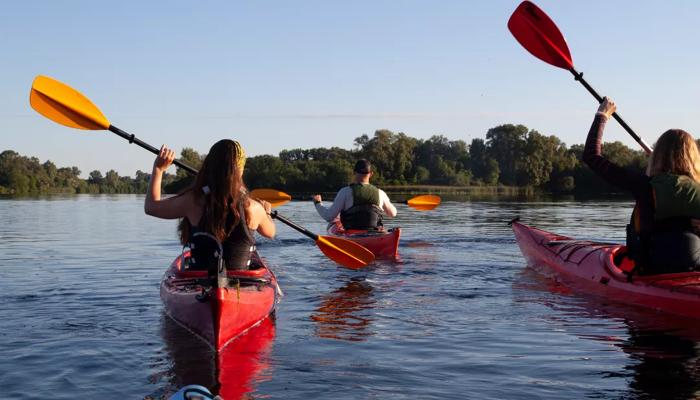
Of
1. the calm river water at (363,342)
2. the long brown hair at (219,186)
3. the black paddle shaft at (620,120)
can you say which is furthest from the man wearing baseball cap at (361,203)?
the long brown hair at (219,186)

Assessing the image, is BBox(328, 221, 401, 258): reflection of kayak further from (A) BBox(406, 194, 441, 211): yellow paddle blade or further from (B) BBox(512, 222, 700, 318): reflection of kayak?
(A) BBox(406, 194, 441, 211): yellow paddle blade

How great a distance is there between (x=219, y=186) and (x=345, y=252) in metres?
2.72

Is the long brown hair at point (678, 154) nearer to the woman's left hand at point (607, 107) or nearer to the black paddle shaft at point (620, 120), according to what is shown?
the woman's left hand at point (607, 107)

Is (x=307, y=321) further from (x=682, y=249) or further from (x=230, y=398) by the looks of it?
(x=682, y=249)

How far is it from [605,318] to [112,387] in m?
4.17

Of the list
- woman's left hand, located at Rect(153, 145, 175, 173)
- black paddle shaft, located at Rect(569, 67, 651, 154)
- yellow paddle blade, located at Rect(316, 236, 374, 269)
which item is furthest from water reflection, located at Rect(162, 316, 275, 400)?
black paddle shaft, located at Rect(569, 67, 651, 154)

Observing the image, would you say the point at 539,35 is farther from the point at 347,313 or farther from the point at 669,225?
the point at 347,313

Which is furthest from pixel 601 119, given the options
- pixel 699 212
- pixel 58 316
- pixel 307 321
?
pixel 58 316

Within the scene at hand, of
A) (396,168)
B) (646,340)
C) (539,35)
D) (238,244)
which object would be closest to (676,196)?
(646,340)

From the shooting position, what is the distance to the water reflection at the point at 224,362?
14.6ft

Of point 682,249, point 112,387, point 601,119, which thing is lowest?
point 112,387

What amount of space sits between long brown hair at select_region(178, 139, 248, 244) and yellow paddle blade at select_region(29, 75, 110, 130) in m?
1.81

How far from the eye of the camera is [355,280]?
9.13 metres

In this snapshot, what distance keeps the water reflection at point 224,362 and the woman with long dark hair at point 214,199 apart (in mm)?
751
